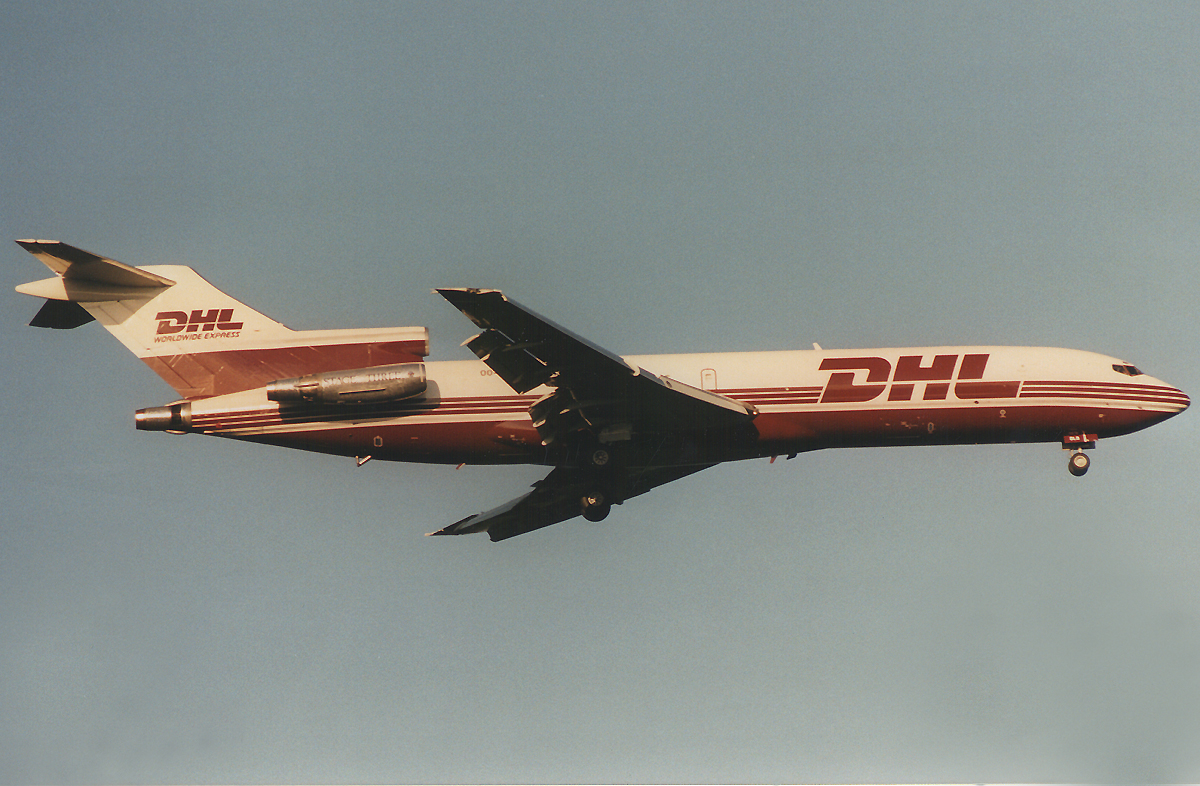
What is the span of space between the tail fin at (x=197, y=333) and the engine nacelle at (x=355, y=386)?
53 cm

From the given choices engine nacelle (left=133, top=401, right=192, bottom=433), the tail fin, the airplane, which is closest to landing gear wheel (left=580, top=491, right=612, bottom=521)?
the airplane

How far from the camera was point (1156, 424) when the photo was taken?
88.3 ft

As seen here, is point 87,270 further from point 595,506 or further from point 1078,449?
point 1078,449

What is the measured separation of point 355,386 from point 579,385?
4878 mm

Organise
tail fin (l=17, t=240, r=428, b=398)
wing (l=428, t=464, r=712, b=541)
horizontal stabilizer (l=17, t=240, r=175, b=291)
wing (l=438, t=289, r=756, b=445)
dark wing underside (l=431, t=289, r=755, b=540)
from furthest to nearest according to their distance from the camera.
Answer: wing (l=428, t=464, r=712, b=541), tail fin (l=17, t=240, r=428, b=398), horizontal stabilizer (l=17, t=240, r=175, b=291), dark wing underside (l=431, t=289, r=755, b=540), wing (l=438, t=289, r=756, b=445)

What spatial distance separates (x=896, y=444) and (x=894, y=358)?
203 centimetres

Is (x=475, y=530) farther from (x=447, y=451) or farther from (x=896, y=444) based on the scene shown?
(x=896, y=444)

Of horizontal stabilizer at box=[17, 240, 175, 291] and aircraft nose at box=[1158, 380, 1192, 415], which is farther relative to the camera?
aircraft nose at box=[1158, 380, 1192, 415]

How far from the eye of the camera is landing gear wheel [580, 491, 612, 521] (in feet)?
87.0

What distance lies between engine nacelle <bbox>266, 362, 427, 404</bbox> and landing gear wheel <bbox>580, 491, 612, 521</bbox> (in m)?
5.12

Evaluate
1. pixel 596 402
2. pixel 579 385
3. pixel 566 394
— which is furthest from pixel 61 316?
pixel 596 402

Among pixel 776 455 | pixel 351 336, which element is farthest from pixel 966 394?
pixel 351 336

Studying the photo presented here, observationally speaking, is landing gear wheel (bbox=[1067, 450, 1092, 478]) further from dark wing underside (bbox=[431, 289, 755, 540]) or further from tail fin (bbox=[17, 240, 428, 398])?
tail fin (bbox=[17, 240, 428, 398])

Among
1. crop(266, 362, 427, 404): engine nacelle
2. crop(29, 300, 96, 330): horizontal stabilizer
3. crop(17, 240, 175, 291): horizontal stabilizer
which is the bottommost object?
crop(266, 362, 427, 404): engine nacelle
